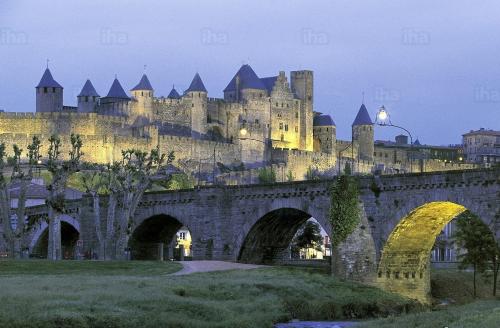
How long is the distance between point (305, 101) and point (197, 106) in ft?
73.7

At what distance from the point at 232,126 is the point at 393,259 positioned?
12232cm

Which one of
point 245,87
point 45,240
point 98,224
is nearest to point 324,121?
point 245,87

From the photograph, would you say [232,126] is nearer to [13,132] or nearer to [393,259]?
[13,132]

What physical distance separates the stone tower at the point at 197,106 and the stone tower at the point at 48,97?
1904cm

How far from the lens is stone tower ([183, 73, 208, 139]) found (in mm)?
166250

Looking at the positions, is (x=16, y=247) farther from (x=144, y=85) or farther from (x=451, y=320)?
(x=144, y=85)

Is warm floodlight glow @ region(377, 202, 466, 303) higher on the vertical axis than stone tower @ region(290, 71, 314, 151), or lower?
lower

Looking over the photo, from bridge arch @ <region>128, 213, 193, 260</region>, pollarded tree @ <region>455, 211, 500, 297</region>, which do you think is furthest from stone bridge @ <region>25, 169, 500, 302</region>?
pollarded tree @ <region>455, 211, 500, 297</region>

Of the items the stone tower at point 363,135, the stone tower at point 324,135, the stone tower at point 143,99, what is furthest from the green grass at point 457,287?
the stone tower at point 363,135

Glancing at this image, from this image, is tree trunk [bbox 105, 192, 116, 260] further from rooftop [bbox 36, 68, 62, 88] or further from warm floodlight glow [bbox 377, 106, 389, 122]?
rooftop [bbox 36, 68, 62, 88]

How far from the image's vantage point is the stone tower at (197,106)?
166m

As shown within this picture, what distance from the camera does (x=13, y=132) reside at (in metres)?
150

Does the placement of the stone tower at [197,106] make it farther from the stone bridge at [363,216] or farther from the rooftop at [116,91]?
the stone bridge at [363,216]

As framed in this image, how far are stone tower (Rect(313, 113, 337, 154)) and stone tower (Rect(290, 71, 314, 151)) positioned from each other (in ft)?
10.3
